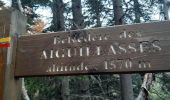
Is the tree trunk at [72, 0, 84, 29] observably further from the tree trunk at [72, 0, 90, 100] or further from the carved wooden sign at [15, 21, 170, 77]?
the carved wooden sign at [15, 21, 170, 77]

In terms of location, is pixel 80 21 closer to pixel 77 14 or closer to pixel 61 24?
Answer: pixel 77 14

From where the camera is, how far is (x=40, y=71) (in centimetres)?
219

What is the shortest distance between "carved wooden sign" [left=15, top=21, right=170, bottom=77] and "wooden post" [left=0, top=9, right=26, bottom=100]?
0.06 m

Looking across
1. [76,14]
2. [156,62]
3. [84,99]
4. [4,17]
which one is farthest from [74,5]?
[156,62]

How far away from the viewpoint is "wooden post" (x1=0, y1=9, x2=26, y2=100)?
2.22 meters

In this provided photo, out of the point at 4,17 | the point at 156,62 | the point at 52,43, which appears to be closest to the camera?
the point at 156,62

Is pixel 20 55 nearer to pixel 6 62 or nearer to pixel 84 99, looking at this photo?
pixel 6 62

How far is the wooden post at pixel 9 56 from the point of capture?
222 cm

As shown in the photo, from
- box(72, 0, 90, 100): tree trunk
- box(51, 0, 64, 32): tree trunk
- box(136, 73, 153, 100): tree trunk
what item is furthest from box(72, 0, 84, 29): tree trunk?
box(136, 73, 153, 100): tree trunk

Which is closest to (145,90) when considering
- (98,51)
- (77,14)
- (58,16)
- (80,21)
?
(98,51)

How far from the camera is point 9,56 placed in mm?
2297

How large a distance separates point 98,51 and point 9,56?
78cm

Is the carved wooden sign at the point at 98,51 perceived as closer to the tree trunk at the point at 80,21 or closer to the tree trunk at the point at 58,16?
the tree trunk at the point at 80,21

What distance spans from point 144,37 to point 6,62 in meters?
1.14
